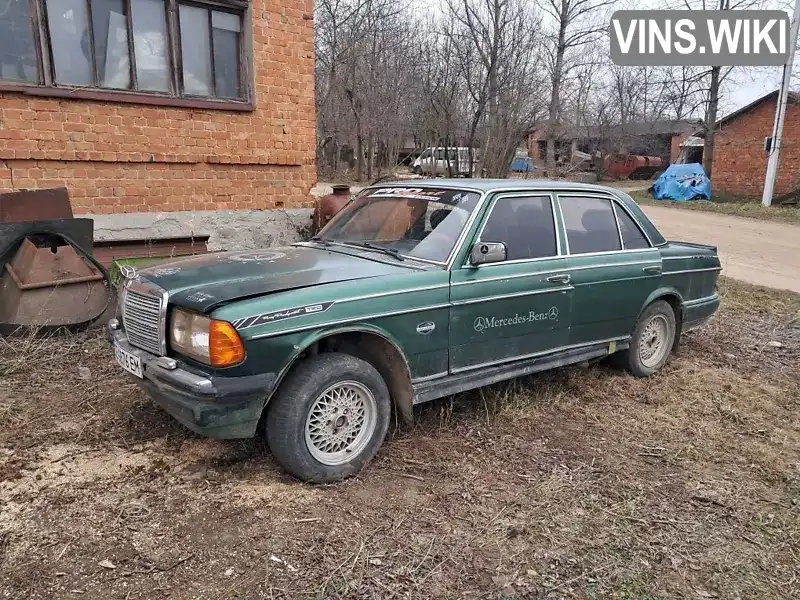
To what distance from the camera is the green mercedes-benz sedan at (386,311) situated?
9.98 ft

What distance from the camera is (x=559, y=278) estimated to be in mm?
4242

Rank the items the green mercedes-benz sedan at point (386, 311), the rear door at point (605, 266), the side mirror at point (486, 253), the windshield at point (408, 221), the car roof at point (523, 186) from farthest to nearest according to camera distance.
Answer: the rear door at point (605, 266) < the car roof at point (523, 186) < the windshield at point (408, 221) < the side mirror at point (486, 253) < the green mercedes-benz sedan at point (386, 311)

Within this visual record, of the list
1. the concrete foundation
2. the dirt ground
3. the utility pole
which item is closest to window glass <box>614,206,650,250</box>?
the dirt ground

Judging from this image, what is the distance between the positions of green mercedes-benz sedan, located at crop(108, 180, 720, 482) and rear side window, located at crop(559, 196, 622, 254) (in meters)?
0.01

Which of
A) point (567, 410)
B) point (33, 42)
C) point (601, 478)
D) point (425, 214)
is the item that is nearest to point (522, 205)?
point (425, 214)

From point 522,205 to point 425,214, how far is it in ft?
2.36

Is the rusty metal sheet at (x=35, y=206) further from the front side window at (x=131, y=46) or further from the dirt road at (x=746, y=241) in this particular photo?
the dirt road at (x=746, y=241)

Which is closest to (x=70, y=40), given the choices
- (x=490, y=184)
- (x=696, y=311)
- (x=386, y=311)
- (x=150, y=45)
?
(x=150, y=45)

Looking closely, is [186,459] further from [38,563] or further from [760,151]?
[760,151]

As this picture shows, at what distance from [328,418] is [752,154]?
82.4 ft

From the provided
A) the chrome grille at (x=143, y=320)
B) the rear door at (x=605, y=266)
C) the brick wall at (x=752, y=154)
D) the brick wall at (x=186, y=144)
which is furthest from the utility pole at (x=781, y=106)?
the chrome grille at (x=143, y=320)

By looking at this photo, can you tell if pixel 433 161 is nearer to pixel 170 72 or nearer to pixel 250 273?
pixel 170 72

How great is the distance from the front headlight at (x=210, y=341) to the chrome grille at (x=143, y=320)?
0.22 m

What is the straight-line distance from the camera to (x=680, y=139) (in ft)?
135
